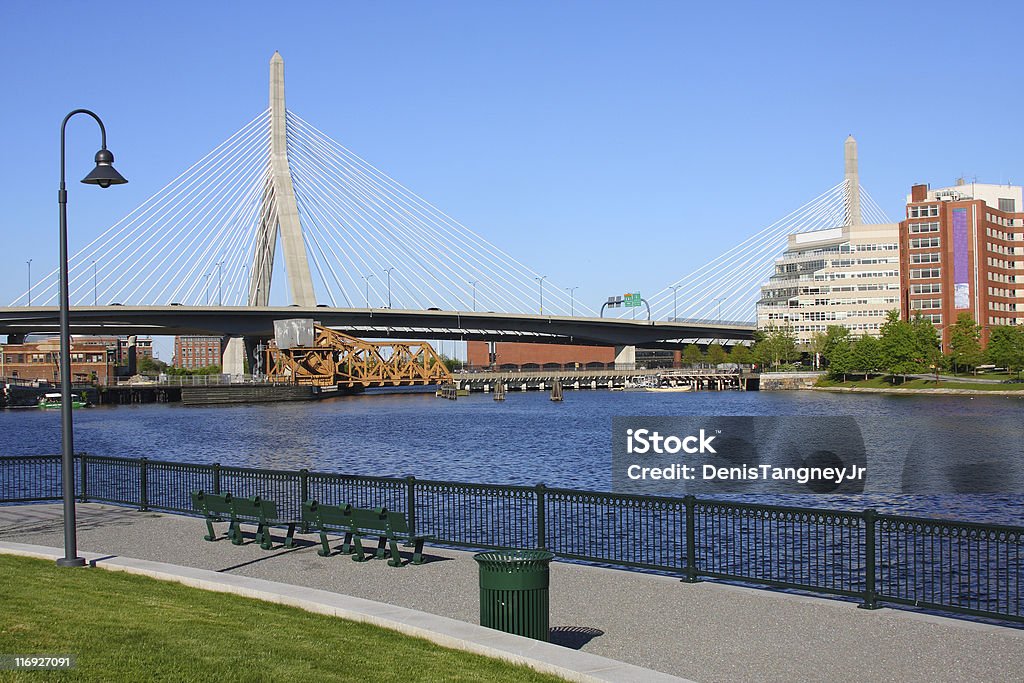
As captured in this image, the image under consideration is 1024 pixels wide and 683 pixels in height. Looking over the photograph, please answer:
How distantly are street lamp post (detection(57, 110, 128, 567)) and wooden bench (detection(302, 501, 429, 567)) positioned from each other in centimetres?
409

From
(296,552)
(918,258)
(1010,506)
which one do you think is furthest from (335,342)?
(296,552)

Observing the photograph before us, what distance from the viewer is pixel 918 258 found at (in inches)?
6811

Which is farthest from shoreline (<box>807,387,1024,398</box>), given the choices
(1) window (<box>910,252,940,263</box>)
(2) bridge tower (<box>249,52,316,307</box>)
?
(2) bridge tower (<box>249,52,316,307</box>)

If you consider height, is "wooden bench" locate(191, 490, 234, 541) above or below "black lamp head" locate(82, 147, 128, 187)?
below

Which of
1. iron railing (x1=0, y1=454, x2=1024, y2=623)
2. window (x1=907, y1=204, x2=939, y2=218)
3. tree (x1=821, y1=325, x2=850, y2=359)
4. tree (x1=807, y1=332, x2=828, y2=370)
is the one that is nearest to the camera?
iron railing (x1=0, y1=454, x2=1024, y2=623)

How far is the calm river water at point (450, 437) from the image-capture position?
46.9 metres

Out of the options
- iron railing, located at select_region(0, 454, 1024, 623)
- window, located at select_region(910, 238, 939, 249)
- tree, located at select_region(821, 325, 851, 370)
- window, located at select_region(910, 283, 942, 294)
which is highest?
window, located at select_region(910, 238, 939, 249)

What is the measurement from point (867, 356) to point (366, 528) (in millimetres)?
141613

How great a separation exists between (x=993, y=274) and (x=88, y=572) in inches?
6846

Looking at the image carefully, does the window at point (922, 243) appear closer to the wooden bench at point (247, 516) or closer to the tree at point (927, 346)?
the tree at point (927, 346)

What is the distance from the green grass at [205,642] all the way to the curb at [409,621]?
0.55 ft

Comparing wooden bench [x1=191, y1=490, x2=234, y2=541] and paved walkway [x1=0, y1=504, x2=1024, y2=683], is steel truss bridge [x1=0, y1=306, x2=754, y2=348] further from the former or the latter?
paved walkway [x1=0, y1=504, x2=1024, y2=683]

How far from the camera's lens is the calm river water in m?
46.9

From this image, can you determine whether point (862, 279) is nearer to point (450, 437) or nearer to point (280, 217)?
point (280, 217)
